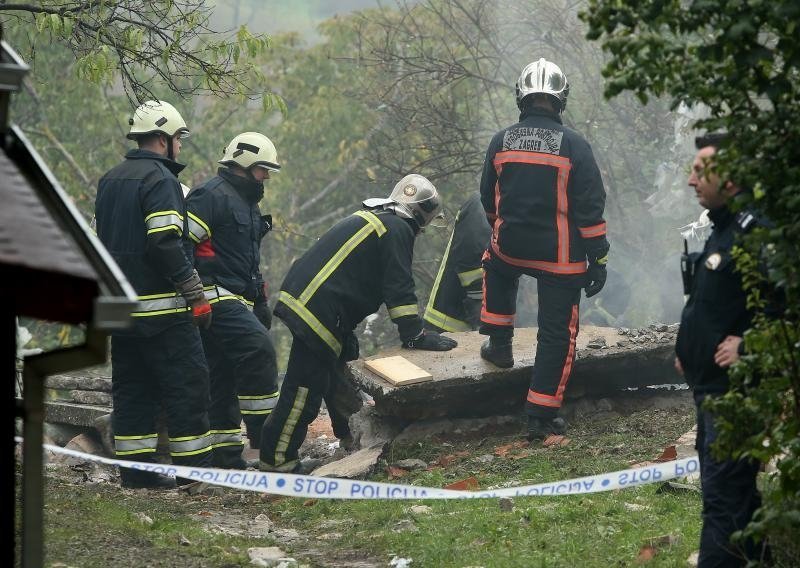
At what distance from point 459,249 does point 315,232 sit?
32.1ft

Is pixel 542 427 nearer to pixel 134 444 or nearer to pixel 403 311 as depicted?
pixel 403 311

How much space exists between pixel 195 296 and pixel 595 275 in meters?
2.80

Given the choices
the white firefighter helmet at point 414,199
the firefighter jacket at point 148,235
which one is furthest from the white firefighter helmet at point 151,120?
the white firefighter helmet at point 414,199

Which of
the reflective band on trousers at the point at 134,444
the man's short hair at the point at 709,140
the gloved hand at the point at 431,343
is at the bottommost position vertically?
the reflective band on trousers at the point at 134,444

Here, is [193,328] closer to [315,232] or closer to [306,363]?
[306,363]

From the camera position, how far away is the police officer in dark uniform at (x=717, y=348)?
4.57m

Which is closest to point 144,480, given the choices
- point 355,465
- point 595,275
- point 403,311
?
point 355,465

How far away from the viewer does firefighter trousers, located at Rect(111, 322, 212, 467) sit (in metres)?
7.99

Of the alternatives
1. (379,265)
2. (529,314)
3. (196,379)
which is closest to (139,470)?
(196,379)

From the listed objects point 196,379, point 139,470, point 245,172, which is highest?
point 245,172

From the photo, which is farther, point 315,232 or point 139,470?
point 315,232

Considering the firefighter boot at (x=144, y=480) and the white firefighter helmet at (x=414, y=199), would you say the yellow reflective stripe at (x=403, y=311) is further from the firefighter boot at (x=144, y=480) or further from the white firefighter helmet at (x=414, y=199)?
the firefighter boot at (x=144, y=480)

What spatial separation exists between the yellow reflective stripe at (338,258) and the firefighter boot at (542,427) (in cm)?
174

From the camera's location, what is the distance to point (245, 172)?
8961 mm
